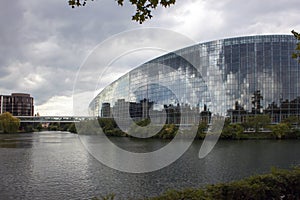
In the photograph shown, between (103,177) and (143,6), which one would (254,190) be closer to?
(143,6)

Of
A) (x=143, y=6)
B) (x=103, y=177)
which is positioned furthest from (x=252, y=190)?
(x=103, y=177)

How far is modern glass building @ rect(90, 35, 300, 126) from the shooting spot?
90.6 meters

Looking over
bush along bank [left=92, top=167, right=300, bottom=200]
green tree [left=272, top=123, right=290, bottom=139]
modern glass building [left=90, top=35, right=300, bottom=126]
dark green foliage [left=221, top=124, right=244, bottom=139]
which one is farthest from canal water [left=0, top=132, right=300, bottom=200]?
modern glass building [left=90, top=35, right=300, bottom=126]

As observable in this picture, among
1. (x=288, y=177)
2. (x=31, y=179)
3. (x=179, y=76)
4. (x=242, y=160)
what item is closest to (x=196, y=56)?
(x=179, y=76)

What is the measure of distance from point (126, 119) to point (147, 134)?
24.9 metres

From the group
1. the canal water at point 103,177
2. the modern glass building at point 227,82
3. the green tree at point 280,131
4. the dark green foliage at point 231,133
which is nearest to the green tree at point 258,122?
the green tree at point 280,131

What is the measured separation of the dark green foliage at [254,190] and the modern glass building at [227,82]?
7365 cm

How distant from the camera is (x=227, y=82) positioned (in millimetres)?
95562

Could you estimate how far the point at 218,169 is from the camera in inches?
1112

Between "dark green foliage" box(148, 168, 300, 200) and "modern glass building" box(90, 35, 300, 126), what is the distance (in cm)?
7365

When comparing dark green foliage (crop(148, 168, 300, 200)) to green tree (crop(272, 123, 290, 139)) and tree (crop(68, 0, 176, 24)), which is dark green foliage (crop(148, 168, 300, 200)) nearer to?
tree (crop(68, 0, 176, 24))

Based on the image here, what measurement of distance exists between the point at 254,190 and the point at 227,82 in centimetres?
8812

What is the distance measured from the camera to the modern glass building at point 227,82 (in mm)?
90562

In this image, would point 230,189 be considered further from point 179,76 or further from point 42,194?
point 179,76
